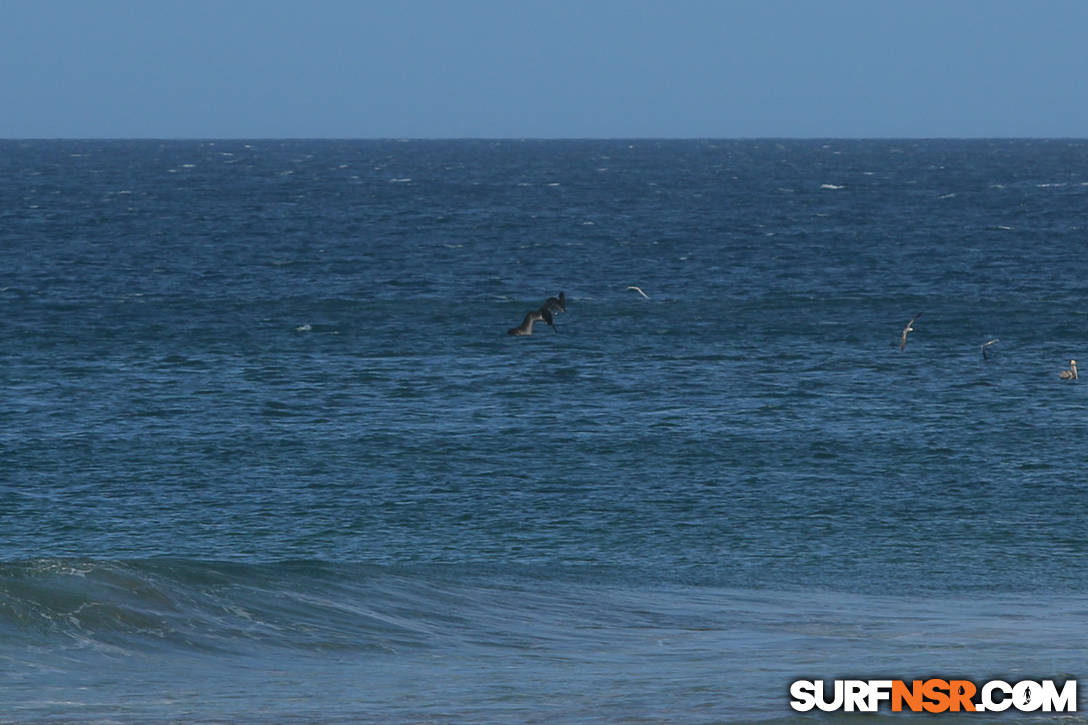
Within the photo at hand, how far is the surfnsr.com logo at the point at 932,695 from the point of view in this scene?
21.0 metres

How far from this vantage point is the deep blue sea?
2475 centimetres

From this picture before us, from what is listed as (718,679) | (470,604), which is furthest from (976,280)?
(718,679)

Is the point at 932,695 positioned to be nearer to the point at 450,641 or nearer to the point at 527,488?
the point at 450,641

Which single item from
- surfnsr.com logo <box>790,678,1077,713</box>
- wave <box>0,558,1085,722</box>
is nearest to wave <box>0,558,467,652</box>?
wave <box>0,558,1085,722</box>

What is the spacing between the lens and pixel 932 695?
2180 centimetres

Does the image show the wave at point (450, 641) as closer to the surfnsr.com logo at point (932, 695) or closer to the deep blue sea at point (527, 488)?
the deep blue sea at point (527, 488)

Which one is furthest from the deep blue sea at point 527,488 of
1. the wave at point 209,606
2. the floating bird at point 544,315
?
the floating bird at point 544,315

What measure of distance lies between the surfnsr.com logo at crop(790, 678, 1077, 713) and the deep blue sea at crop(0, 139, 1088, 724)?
64 centimetres

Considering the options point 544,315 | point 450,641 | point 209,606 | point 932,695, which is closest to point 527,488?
point 209,606

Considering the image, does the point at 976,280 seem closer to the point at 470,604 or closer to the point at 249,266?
the point at 249,266

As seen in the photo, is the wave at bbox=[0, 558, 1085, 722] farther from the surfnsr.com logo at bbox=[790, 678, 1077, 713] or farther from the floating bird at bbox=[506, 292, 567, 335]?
the floating bird at bbox=[506, 292, 567, 335]

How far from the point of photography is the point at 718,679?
76.1ft

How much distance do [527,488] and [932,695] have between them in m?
22.5

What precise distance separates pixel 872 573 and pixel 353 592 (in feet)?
37.8
